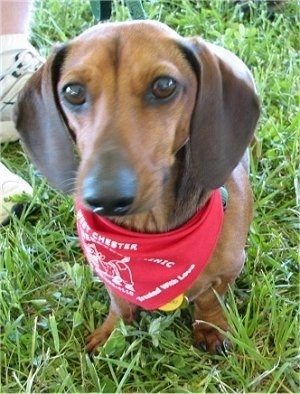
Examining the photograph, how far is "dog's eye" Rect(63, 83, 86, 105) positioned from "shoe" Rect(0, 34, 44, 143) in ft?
3.92

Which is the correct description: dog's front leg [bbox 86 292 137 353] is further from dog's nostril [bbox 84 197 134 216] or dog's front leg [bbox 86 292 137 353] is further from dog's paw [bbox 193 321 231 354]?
dog's nostril [bbox 84 197 134 216]

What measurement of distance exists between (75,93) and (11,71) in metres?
1.27

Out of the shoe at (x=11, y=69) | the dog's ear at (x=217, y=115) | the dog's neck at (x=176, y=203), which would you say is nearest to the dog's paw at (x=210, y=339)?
the dog's neck at (x=176, y=203)

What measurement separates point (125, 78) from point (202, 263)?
1.86 feet

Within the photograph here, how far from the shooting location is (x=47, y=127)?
1.82 m

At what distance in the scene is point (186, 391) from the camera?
1.95 meters

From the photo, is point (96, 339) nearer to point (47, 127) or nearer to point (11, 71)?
point (47, 127)

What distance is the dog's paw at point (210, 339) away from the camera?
2064 millimetres

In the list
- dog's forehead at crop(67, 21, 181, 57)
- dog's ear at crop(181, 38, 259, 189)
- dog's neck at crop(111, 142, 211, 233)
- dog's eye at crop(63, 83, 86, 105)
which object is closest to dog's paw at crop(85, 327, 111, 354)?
dog's neck at crop(111, 142, 211, 233)

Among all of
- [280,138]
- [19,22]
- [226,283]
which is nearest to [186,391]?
[226,283]

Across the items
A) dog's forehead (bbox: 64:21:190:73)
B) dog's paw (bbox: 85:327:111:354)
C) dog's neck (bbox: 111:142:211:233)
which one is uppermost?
dog's forehead (bbox: 64:21:190:73)

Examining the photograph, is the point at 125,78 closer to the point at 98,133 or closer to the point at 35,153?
the point at 98,133

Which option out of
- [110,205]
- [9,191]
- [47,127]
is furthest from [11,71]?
[110,205]

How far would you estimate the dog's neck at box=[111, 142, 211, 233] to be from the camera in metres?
1.83
